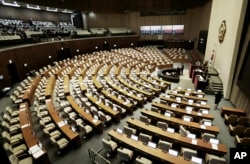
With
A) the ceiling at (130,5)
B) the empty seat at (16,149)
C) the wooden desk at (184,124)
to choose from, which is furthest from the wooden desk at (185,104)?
the ceiling at (130,5)

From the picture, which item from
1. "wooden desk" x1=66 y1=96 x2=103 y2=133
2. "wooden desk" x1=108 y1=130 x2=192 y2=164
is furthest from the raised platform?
"wooden desk" x1=108 y1=130 x2=192 y2=164

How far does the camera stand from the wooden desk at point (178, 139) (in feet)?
16.5

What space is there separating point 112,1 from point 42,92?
701 inches

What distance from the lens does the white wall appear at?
891 centimetres

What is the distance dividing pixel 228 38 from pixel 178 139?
868 cm

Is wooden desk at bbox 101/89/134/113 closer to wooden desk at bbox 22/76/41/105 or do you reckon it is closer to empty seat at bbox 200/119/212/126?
empty seat at bbox 200/119/212/126

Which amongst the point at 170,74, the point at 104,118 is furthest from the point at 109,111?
the point at 170,74

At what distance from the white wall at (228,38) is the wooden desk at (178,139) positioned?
6.28 meters

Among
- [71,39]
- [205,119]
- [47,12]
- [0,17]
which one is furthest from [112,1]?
[205,119]

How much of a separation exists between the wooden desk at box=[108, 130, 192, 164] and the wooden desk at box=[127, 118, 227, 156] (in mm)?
A: 823

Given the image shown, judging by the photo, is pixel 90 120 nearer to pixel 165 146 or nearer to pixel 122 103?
pixel 122 103

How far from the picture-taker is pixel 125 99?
29.6 feet

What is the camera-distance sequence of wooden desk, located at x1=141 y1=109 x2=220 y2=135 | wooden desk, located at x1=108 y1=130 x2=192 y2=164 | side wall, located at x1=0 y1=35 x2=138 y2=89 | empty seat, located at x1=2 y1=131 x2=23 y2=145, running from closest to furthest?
wooden desk, located at x1=108 y1=130 x2=192 y2=164
empty seat, located at x1=2 y1=131 x2=23 y2=145
wooden desk, located at x1=141 y1=109 x2=220 y2=135
side wall, located at x1=0 y1=35 x2=138 y2=89

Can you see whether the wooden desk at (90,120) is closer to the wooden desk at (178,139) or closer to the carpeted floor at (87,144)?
the carpeted floor at (87,144)
